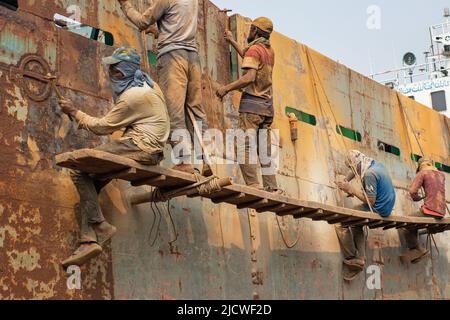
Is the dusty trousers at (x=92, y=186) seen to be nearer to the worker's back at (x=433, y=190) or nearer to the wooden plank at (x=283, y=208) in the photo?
the wooden plank at (x=283, y=208)

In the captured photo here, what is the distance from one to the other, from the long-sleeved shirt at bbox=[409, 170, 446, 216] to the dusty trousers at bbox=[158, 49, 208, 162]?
4.92 m

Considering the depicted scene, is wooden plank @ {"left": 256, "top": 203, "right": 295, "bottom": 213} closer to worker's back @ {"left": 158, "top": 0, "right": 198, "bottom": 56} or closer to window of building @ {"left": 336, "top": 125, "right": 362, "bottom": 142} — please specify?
worker's back @ {"left": 158, "top": 0, "right": 198, "bottom": 56}

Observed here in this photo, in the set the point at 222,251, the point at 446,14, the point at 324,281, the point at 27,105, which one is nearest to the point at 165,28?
the point at 27,105

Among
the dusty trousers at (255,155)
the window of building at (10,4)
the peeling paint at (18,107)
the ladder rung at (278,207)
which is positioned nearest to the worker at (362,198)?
the dusty trousers at (255,155)

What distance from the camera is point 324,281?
426 inches

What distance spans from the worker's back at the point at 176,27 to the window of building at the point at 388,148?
593 cm

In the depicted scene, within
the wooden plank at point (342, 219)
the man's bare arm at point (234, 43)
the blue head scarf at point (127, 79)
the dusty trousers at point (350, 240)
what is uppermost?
the man's bare arm at point (234, 43)

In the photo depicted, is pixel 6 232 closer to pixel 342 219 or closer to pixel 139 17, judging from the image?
pixel 139 17

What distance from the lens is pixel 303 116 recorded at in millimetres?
11547

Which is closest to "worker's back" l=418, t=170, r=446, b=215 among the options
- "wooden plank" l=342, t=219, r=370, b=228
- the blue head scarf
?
"wooden plank" l=342, t=219, r=370, b=228

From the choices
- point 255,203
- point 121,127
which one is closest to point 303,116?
point 255,203

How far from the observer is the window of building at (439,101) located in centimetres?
2116

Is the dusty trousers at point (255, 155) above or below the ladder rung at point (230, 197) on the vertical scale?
above

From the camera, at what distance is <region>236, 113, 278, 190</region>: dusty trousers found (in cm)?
916
